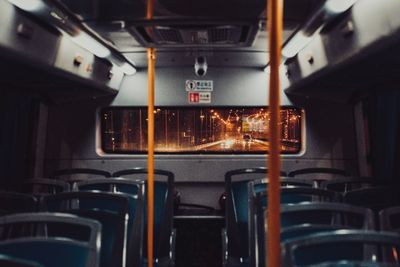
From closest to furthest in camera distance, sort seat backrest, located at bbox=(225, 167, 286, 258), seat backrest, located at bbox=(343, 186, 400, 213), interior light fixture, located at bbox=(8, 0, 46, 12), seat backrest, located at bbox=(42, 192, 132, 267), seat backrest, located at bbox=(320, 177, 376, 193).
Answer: seat backrest, located at bbox=(42, 192, 132, 267) → interior light fixture, located at bbox=(8, 0, 46, 12) → seat backrest, located at bbox=(343, 186, 400, 213) → seat backrest, located at bbox=(320, 177, 376, 193) → seat backrest, located at bbox=(225, 167, 286, 258)

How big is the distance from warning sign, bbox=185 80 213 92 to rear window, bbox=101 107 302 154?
252 mm

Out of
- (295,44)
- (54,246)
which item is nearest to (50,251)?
(54,246)

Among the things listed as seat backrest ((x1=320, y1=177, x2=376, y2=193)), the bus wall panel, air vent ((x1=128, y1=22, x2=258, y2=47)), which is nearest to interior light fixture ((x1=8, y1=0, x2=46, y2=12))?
air vent ((x1=128, y1=22, x2=258, y2=47))

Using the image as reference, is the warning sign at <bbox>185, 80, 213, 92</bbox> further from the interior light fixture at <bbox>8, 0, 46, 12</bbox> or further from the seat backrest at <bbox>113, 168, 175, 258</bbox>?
the interior light fixture at <bbox>8, 0, 46, 12</bbox>

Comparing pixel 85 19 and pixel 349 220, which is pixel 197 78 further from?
pixel 349 220

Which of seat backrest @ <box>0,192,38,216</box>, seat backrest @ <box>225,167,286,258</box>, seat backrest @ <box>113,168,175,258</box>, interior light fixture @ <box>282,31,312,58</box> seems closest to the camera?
seat backrest @ <box>0,192,38,216</box>

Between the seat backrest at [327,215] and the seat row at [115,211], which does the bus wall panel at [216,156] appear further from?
the seat backrest at [327,215]

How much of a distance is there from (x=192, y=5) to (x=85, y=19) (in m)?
1.21

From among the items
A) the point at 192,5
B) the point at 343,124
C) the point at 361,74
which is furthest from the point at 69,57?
the point at 343,124

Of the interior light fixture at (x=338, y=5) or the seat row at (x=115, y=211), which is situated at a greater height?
the interior light fixture at (x=338, y=5)

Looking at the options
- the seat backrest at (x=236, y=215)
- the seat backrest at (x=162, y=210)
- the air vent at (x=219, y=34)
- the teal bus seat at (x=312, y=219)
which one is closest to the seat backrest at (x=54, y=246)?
the teal bus seat at (x=312, y=219)

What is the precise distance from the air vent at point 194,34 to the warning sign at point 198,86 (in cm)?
338

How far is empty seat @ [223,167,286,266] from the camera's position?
14.3ft

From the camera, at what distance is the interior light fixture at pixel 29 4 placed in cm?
296
